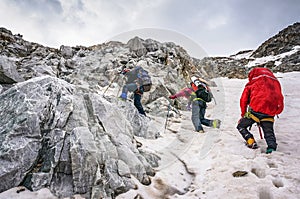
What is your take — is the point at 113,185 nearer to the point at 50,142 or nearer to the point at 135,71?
the point at 50,142

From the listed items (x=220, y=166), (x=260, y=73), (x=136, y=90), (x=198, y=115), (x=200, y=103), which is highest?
(x=260, y=73)

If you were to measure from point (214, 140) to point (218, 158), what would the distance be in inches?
55.7

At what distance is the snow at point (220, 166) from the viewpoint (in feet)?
13.3

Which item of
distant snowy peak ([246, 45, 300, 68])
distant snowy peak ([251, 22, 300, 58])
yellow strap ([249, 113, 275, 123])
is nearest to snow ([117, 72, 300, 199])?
yellow strap ([249, 113, 275, 123])

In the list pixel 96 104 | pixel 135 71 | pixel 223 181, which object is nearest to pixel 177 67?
pixel 135 71

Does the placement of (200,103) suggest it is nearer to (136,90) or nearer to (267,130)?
(136,90)

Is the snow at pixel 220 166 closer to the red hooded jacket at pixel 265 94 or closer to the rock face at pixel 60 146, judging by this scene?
the rock face at pixel 60 146

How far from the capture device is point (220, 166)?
529cm

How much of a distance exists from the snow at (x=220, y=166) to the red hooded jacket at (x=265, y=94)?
123 cm

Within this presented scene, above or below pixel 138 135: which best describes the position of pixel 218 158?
below

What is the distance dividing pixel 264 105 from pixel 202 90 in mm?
3515

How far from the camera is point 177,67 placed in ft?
58.7

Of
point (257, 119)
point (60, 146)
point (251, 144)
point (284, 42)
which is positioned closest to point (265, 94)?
point (257, 119)

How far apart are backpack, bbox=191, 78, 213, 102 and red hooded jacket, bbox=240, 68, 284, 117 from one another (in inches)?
107
